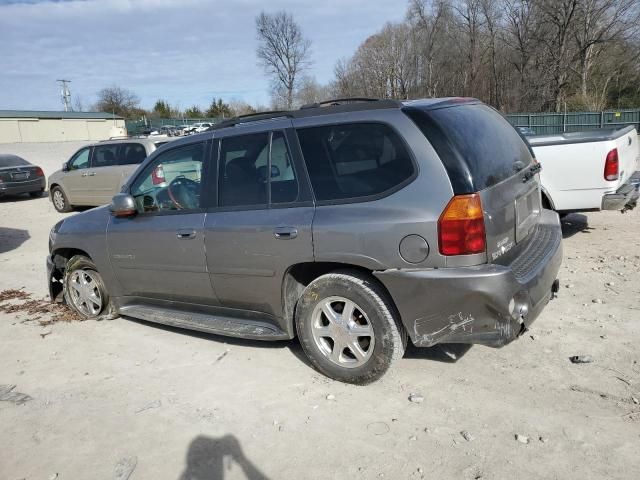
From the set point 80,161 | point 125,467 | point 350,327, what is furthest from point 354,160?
point 80,161

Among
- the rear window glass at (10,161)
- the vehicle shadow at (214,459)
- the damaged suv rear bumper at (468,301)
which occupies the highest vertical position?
the rear window glass at (10,161)

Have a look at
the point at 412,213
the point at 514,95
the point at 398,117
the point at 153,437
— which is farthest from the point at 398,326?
the point at 514,95

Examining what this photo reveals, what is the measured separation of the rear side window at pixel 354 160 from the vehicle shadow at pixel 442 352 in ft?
4.65

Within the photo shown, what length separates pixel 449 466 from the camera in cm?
266

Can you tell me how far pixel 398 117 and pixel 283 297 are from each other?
149 centimetres

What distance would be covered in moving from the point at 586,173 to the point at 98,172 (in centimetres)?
1020

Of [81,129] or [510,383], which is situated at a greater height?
[81,129]

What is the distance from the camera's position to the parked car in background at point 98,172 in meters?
11.2

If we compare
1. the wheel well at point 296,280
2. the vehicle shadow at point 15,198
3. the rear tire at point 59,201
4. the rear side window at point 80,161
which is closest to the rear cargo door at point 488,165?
the wheel well at point 296,280

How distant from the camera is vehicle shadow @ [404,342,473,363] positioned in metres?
3.82

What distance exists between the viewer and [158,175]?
14.4ft

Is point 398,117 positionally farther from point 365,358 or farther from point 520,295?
point 365,358

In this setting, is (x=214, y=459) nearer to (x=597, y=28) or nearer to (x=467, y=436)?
(x=467, y=436)

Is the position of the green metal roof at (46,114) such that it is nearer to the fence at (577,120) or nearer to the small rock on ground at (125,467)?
the fence at (577,120)
